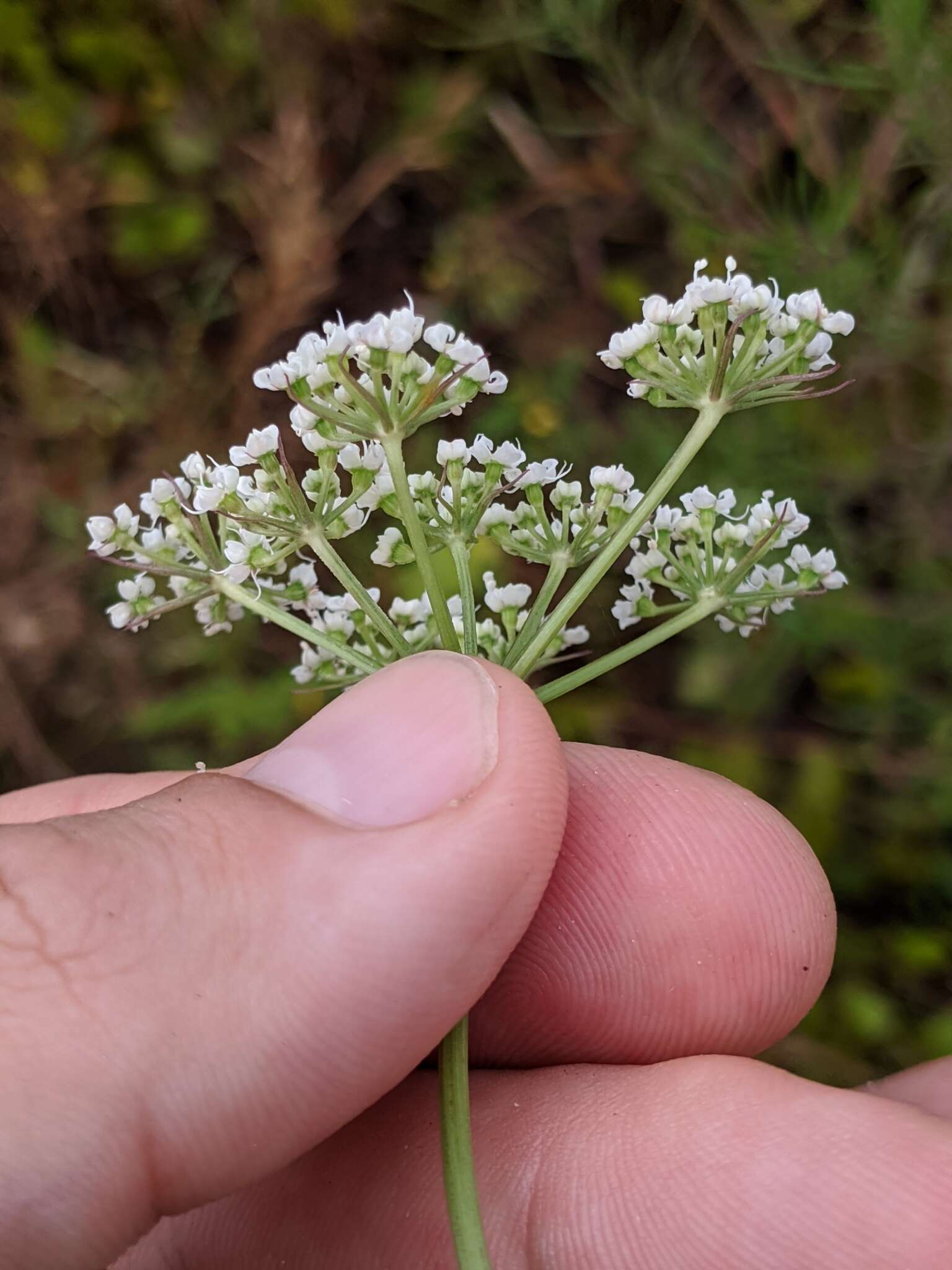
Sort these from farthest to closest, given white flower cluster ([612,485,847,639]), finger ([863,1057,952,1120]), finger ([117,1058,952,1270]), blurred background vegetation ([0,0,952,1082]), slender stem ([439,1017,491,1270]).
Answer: blurred background vegetation ([0,0,952,1082]), finger ([863,1057,952,1120]), white flower cluster ([612,485,847,639]), finger ([117,1058,952,1270]), slender stem ([439,1017,491,1270])

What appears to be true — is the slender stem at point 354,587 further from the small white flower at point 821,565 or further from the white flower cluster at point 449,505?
the small white flower at point 821,565

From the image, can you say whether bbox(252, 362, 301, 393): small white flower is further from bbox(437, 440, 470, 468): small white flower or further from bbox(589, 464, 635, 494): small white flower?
bbox(589, 464, 635, 494): small white flower

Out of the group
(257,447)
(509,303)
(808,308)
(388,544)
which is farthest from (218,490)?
(509,303)

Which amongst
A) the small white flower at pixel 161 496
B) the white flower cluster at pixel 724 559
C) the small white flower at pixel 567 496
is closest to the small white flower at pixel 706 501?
the white flower cluster at pixel 724 559

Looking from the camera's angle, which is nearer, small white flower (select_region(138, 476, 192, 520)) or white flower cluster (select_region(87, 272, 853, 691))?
white flower cluster (select_region(87, 272, 853, 691))

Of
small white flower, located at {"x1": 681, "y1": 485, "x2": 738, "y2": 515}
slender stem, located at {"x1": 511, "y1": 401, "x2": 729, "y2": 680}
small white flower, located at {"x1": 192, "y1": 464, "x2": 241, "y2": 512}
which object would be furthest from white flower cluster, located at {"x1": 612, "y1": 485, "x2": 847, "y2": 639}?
small white flower, located at {"x1": 192, "y1": 464, "x2": 241, "y2": 512}
